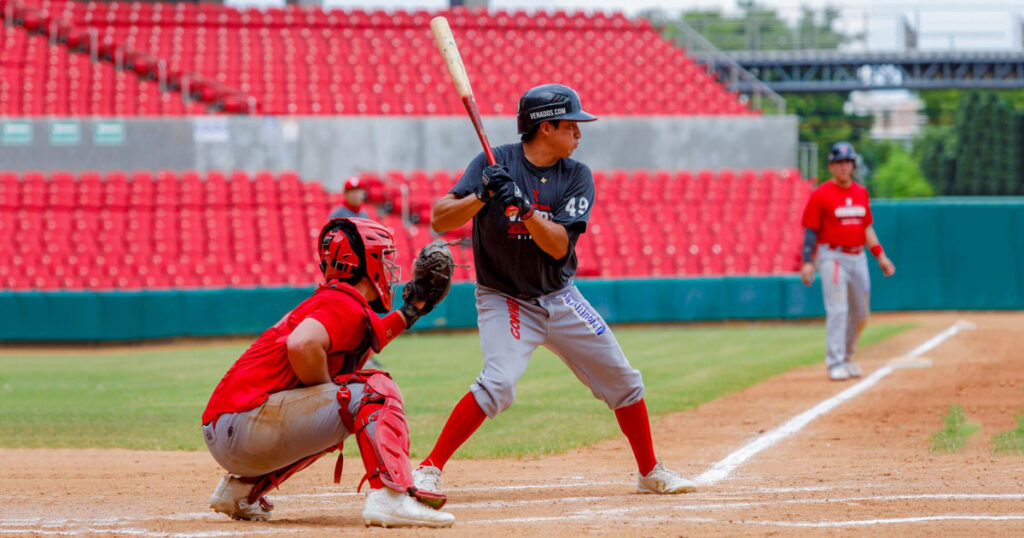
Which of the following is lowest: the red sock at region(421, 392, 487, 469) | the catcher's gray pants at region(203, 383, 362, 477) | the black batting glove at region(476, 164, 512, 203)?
the red sock at region(421, 392, 487, 469)

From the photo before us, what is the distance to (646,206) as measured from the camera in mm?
22875

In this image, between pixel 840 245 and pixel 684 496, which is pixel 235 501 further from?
pixel 840 245

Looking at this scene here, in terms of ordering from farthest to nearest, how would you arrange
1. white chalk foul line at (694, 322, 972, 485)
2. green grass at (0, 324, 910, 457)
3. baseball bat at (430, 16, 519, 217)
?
green grass at (0, 324, 910, 457), white chalk foul line at (694, 322, 972, 485), baseball bat at (430, 16, 519, 217)

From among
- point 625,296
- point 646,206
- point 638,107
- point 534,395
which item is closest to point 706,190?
point 646,206

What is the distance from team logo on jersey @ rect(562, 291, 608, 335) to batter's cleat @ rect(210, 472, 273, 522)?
64.7 inches

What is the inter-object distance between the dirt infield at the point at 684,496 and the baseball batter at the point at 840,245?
1256 millimetres

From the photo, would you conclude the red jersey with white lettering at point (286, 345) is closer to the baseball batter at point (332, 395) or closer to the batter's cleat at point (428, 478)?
the baseball batter at point (332, 395)

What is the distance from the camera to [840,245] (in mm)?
A: 10875

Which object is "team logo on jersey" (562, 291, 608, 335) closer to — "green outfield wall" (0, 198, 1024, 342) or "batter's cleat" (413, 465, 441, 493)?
"batter's cleat" (413, 465, 441, 493)

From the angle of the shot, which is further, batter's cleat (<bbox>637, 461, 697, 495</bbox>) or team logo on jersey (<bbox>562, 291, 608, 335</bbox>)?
batter's cleat (<bbox>637, 461, 697, 495</bbox>)

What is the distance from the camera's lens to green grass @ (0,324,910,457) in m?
8.30

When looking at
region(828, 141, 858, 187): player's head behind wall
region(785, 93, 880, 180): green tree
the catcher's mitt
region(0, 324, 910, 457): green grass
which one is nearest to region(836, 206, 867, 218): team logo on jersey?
region(828, 141, 858, 187): player's head behind wall

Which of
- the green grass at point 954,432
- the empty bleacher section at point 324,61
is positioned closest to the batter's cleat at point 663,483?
the green grass at point 954,432

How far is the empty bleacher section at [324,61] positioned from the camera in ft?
81.4
